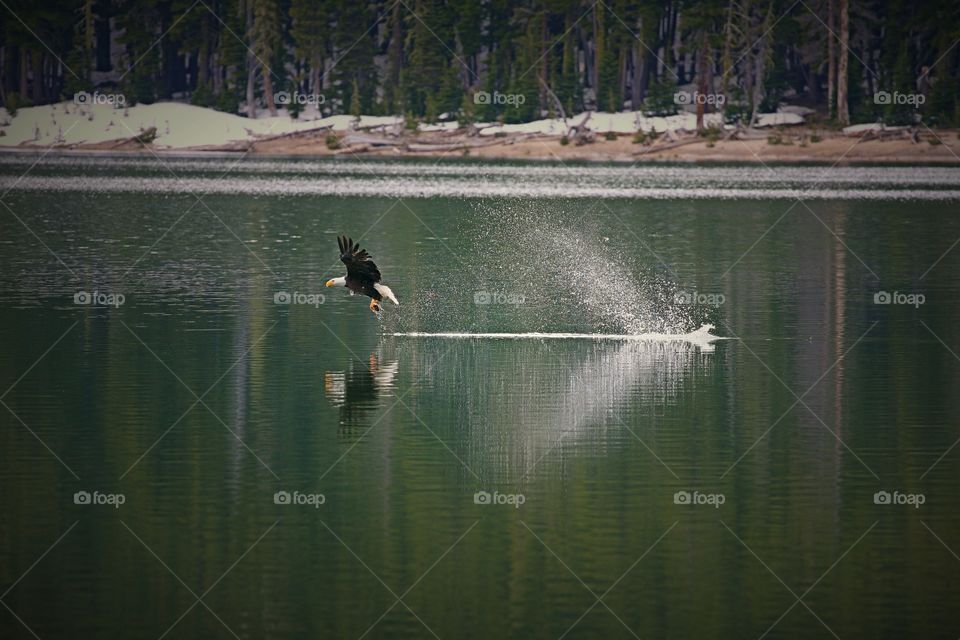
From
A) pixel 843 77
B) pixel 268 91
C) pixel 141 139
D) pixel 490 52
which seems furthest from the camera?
pixel 490 52

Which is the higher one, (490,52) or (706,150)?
(490,52)

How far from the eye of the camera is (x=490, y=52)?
146250mm

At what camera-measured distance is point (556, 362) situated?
28469 millimetres

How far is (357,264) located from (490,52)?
120 meters

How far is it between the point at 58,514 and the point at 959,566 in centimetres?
953

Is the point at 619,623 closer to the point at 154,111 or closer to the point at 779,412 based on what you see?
the point at 779,412

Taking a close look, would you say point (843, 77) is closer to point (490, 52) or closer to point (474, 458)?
point (490, 52)

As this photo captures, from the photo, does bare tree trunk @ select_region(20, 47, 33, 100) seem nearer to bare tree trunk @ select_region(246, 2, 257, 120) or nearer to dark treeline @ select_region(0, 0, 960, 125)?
dark treeline @ select_region(0, 0, 960, 125)

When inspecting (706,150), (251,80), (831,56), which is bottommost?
(706,150)

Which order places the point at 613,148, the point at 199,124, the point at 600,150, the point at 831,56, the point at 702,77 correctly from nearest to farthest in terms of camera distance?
the point at 600,150 < the point at 613,148 < the point at 831,56 < the point at 199,124 < the point at 702,77

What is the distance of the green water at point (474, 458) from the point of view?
A: 1596 centimetres

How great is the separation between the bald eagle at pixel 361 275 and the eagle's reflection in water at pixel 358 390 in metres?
0.98

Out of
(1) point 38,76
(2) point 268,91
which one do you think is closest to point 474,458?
(2) point 268,91

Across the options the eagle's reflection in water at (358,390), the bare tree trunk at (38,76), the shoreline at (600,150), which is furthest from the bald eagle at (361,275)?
the bare tree trunk at (38,76)
